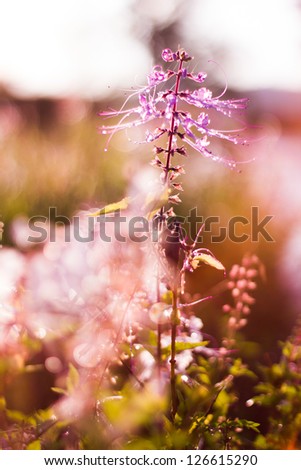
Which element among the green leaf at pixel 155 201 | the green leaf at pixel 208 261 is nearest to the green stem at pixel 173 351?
the green leaf at pixel 208 261

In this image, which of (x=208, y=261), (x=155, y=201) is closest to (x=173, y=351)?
(x=208, y=261)

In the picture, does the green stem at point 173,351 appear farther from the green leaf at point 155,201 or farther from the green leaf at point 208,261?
the green leaf at point 155,201

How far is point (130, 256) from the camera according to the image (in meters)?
1.47

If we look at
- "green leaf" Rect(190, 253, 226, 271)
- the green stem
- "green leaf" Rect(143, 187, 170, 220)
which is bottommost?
the green stem

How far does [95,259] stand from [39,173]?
3.45 m

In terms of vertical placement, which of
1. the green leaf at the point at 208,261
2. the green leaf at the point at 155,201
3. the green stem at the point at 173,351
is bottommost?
the green stem at the point at 173,351

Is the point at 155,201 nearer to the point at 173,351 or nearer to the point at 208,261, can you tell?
the point at 208,261

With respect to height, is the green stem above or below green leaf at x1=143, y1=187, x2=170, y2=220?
below

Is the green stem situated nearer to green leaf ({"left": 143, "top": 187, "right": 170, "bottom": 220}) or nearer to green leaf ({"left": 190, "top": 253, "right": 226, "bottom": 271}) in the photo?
green leaf ({"left": 190, "top": 253, "right": 226, "bottom": 271})

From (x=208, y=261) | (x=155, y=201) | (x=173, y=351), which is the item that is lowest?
(x=173, y=351)

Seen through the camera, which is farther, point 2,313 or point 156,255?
point 2,313

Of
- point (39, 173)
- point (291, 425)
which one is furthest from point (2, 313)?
point (39, 173)

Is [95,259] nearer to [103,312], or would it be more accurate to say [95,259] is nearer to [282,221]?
[103,312]

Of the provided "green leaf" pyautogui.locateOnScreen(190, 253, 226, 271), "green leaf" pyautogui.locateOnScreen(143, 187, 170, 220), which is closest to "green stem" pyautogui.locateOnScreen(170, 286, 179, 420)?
"green leaf" pyautogui.locateOnScreen(190, 253, 226, 271)
